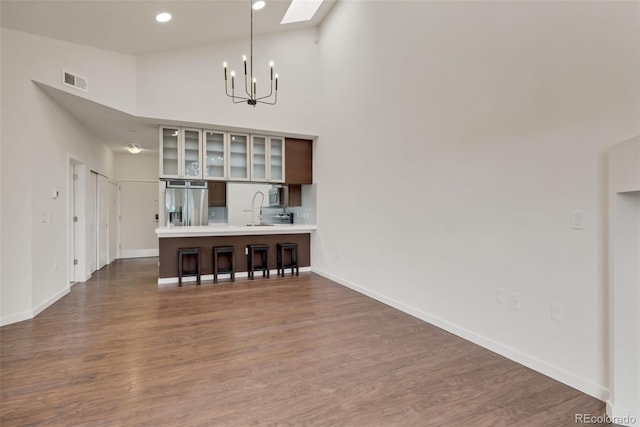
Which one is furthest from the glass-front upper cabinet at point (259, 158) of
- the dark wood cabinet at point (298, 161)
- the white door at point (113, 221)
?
the white door at point (113, 221)

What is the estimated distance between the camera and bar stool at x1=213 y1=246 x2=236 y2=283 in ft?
18.3

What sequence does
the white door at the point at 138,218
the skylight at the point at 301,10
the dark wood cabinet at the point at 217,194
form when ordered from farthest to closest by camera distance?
the white door at the point at 138,218 < the dark wood cabinet at the point at 217,194 < the skylight at the point at 301,10

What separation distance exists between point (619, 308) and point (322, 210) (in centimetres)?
457

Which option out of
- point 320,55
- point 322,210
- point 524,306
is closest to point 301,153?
point 322,210

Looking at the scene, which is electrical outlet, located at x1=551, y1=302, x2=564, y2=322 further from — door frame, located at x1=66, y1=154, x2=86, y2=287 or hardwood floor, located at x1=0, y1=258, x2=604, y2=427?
door frame, located at x1=66, y1=154, x2=86, y2=287

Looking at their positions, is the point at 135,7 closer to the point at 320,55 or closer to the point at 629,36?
the point at 320,55

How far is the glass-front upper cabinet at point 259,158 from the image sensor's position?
620 centimetres

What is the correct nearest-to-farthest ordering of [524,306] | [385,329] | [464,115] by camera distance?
[524,306] < [464,115] < [385,329]

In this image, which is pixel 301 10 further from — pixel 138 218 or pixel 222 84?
pixel 138 218

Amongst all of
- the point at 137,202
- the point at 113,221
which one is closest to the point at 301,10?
the point at 137,202

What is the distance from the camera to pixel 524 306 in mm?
2588

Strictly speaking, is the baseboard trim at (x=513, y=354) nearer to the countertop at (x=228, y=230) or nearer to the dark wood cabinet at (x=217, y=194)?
the countertop at (x=228, y=230)

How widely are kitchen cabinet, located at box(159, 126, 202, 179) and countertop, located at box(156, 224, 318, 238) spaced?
96cm

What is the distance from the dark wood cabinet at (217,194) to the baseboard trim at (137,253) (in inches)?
139
